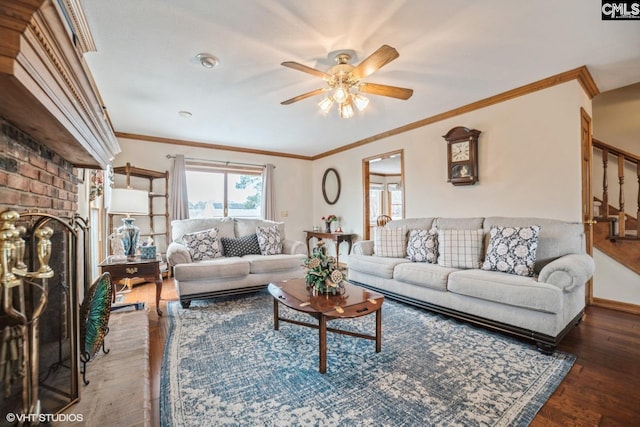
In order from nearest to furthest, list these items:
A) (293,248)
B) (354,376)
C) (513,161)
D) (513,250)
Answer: (354,376) → (513,250) → (513,161) → (293,248)

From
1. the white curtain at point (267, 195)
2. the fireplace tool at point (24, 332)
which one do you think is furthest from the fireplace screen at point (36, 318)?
the white curtain at point (267, 195)

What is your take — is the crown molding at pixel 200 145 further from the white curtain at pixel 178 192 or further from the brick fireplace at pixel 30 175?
the brick fireplace at pixel 30 175

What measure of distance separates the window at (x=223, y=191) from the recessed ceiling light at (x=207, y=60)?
3.00 meters

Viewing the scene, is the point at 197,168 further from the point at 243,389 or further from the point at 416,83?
the point at 243,389

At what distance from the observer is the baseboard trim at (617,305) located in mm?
2817

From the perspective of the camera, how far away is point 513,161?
3.06 m

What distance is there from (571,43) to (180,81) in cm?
346

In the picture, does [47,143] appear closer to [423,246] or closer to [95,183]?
[95,183]

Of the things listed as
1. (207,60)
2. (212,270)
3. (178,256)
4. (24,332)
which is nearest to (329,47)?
(207,60)

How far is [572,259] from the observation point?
2.15 meters

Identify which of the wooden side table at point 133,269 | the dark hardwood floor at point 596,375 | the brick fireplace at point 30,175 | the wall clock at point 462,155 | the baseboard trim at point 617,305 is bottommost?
the dark hardwood floor at point 596,375

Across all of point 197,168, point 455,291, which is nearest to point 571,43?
point 455,291

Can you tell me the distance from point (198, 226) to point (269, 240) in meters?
1.04

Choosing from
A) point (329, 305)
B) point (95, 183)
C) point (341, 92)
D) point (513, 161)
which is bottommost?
point (329, 305)
